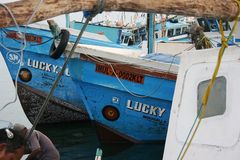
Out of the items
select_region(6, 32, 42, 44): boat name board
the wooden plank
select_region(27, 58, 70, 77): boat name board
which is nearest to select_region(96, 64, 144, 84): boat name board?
select_region(27, 58, 70, 77): boat name board

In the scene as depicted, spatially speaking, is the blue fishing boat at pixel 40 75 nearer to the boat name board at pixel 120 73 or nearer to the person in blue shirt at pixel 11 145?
the boat name board at pixel 120 73

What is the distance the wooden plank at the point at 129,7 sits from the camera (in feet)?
8.67

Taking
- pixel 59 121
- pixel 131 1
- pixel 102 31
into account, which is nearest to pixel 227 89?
pixel 131 1

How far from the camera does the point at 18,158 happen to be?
4.03m

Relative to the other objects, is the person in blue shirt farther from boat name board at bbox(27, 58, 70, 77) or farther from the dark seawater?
boat name board at bbox(27, 58, 70, 77)

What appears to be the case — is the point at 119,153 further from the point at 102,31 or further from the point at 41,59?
the point at 102,31

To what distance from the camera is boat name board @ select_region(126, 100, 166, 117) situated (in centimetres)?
840

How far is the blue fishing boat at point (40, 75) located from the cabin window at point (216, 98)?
22.1 ft

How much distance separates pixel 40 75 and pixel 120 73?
3.33 m

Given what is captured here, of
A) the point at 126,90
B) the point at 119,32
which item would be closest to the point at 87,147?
the point at 126,90

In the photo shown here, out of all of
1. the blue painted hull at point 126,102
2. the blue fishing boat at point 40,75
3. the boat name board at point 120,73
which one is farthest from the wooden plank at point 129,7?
the blue fishing boat at point 40,75

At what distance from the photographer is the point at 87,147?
9.94 m

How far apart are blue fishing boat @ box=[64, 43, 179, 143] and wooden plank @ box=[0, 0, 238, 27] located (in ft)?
13.4

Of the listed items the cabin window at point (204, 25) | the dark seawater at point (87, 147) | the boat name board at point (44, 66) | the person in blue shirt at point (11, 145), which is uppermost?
the person in blue shirt at point (11, 145)
